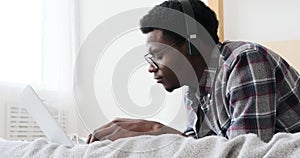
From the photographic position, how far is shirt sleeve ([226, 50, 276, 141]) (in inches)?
38.6

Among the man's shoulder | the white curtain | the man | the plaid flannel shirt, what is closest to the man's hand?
the man

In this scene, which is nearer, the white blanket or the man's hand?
the white blanket

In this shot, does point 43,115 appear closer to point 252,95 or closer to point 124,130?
point 124,130

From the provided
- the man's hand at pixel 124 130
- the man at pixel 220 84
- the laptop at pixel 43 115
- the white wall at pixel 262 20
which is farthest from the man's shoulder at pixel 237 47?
the white wall at pixel 262 20

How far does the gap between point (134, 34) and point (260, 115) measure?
1428 millimetres

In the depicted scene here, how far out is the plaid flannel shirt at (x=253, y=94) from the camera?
0.99m

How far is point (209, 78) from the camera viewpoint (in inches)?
49.0

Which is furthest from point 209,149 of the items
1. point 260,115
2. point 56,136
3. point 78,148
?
point 260,115

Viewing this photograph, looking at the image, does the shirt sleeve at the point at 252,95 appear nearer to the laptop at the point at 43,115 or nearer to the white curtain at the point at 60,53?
the laptop at the point at 43,115

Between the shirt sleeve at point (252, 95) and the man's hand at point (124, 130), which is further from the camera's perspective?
the shirt sleeve at point (252, 95)

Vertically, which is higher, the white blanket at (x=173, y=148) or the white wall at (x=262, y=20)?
the white wall at (x=262, y=20)

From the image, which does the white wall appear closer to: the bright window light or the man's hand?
the bright window light

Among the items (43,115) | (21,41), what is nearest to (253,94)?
(43,115)

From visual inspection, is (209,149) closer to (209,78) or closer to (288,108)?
(288,108)
